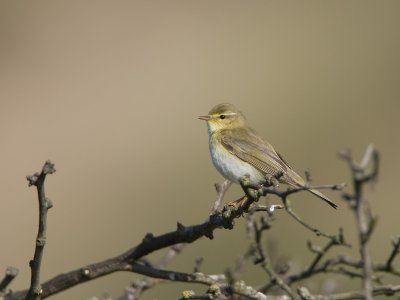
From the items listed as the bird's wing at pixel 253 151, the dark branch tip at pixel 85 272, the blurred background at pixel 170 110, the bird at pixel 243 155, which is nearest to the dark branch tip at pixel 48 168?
the dark branch tip at pixel 85 272

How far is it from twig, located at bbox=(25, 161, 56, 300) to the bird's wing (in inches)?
120

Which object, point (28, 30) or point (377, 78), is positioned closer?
point (377, 78)

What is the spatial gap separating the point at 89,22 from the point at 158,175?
5227 millimetres

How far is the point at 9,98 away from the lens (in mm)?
14195

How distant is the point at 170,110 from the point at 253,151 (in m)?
9.02

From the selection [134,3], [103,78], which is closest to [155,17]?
[134,3]

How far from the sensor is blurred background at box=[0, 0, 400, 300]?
1080cm

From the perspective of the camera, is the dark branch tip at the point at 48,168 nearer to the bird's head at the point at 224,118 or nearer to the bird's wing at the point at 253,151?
the bird's wing at the point at 253,151

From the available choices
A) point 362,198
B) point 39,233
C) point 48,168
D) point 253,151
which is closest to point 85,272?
point 39,233

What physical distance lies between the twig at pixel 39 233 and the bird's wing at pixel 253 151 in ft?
9.98

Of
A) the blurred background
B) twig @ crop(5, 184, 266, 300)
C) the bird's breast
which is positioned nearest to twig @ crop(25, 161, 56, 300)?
twig @ crop(5, 184, 266, 300)

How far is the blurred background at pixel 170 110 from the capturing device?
10805 mm

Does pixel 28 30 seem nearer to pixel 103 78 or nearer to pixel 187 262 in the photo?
pixel 103 78

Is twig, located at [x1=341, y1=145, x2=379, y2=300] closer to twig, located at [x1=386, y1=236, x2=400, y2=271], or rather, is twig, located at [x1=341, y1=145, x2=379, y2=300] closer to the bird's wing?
twig, located at [x1=386, y1=236, x2=400, y2=271]
